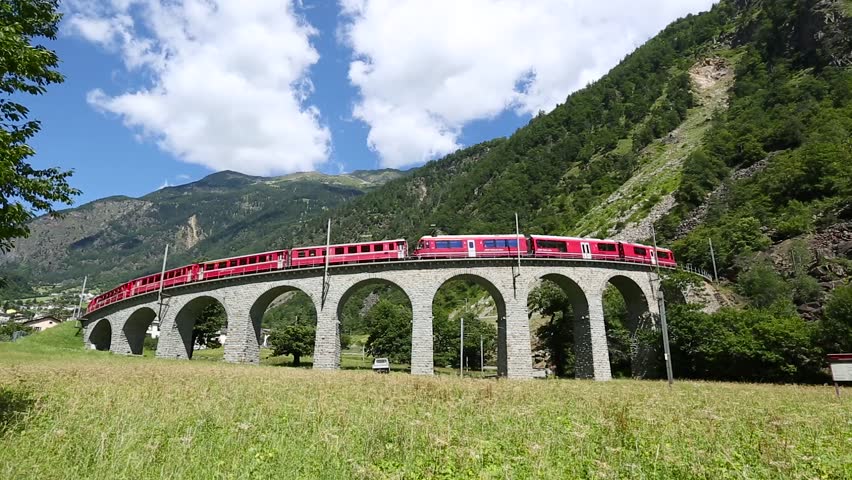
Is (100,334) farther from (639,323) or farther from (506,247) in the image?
(639,323)

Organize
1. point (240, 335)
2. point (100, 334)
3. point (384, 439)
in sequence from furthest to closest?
1. point (100, 334)
2. point (240, 335)
3. point (384, 439)

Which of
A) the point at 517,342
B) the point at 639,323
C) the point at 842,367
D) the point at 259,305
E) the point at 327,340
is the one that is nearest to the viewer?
the point at 842,367

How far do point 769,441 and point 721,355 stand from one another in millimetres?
28215

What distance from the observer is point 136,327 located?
43.8 metres

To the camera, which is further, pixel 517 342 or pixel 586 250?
pixel 586 250

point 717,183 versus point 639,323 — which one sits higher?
point 717,183

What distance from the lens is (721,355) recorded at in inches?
1164

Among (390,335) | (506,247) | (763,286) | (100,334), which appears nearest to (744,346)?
(763,286)

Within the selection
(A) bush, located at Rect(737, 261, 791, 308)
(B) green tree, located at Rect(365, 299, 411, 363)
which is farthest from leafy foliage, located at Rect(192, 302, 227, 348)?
(A) bush, located at Rect(737, 261, 791, 308)

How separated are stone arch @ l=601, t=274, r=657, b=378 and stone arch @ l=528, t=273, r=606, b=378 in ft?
6.13

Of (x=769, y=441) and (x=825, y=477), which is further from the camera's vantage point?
(x=769, y=441)

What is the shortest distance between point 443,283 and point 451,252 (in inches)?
93.7

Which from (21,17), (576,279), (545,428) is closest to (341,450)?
(545,428)

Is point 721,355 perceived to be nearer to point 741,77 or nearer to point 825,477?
point 825,477
